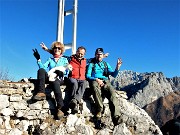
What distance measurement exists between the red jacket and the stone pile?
0.92 meters

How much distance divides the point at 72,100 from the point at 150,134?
8.39 ft

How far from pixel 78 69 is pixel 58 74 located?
74 centimetres

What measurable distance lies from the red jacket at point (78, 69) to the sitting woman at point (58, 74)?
29 cm

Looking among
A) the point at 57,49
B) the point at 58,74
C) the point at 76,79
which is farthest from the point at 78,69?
the point at 57,49

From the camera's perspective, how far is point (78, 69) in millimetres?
9617

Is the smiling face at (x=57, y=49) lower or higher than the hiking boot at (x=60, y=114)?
higher

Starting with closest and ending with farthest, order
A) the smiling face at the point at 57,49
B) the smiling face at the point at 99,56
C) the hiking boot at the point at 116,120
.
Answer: the hiking boot at the point at 116,120 < the smiling face at the point at 57,49 < the smiling face at the point at 99,56

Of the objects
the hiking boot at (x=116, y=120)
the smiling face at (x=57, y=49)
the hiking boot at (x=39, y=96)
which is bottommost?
the hiking boot at (x=116, y=120)

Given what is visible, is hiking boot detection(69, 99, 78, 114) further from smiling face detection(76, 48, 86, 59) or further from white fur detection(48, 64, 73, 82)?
smiling face detection(76, 48, 86, 59)

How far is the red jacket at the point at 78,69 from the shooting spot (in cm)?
956

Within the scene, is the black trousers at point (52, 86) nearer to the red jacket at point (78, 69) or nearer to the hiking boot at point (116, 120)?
the red jacket at point (78, 69)

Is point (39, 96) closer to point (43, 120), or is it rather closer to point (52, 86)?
point (52, 86)

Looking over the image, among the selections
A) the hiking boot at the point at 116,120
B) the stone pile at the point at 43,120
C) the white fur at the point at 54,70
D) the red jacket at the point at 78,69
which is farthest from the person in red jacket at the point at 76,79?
the hiking boot at the point at 116,120

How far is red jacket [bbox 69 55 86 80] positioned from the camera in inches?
376
